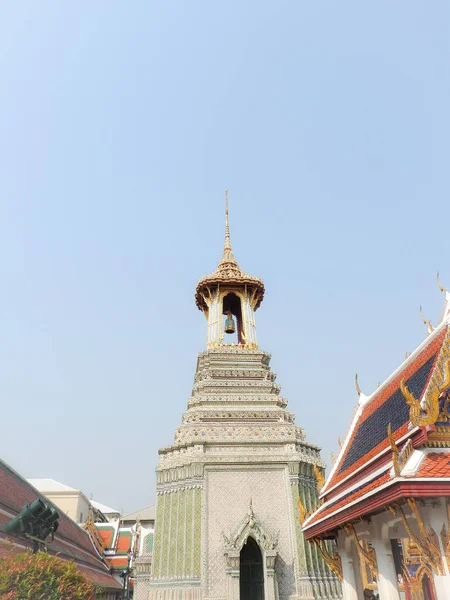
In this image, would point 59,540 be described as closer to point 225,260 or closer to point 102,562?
point 102,562

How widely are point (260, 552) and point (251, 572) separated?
2.41 ft

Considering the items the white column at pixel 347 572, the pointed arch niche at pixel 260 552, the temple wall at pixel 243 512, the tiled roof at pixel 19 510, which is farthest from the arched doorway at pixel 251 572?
the tiled roof at pixel 19 510

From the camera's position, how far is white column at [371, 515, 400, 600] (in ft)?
25.6

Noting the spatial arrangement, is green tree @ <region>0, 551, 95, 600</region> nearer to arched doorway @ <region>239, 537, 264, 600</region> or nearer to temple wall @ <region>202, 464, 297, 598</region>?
temple wall @ <region>202, 464, 297, 598</region>

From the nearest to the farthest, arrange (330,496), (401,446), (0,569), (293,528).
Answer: (401,446) → (0,569) → (330,496) → (293,528)

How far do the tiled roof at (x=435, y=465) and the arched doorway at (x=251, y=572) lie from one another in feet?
35.8

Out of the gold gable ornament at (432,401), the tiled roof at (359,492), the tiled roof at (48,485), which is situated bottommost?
the tiled roof at (359,492)

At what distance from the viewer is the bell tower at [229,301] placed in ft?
78.6

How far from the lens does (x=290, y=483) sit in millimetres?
16641

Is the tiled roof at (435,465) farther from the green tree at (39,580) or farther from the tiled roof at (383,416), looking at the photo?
the green tree at (39,580)

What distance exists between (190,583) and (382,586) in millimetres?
9010

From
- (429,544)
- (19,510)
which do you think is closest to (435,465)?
(429,544)

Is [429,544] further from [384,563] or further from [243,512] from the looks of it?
[243,512]

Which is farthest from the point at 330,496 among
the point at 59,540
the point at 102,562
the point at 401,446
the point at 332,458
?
the point at 102,562
